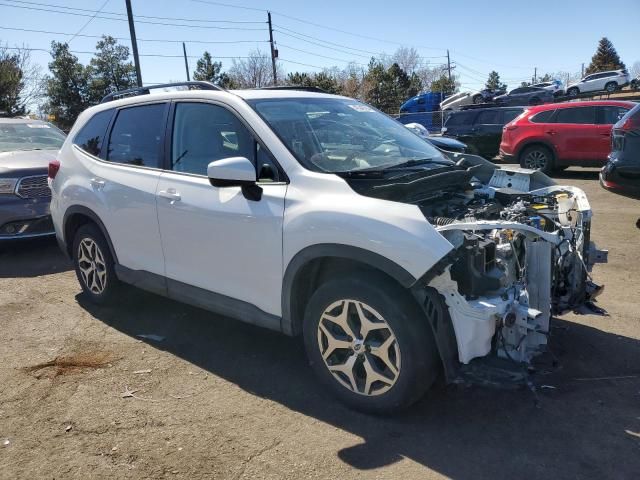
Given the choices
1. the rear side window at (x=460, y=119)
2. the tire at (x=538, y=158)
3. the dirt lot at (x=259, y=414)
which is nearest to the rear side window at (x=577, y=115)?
the tire at (x=538, y=158)

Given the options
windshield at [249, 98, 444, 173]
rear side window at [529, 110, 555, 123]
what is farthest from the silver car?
rear side window at [529, 110, 555, 123]

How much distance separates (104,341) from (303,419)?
2076mm

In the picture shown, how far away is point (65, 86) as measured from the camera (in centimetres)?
4234

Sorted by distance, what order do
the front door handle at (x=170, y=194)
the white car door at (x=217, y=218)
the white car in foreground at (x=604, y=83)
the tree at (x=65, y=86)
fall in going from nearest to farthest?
the white car door at (x=217, y=218)
the front door handle at (x=170, y=194)
the white car in foreground at (x=604, y=83)
the tree at (x=65, y=86)

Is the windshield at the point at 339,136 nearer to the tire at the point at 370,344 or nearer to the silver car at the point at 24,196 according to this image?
the tire at the point at 370,344

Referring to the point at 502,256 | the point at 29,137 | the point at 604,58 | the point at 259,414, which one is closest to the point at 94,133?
the point at 259,414

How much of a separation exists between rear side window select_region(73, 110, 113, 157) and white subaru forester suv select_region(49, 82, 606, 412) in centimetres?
4

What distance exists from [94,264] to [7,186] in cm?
286

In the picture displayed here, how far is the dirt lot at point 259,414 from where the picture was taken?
9.14ft

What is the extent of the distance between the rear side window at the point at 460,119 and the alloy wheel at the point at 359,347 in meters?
14.5

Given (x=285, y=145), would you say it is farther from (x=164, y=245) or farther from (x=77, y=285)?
(x=77, y=285)

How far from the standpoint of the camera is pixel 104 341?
4438mm

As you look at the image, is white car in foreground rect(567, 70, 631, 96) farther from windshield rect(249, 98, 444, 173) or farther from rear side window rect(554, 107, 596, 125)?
windshield rect(249, 98, 444, 173)

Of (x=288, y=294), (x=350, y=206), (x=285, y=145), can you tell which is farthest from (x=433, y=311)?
(x=285, y=145)
